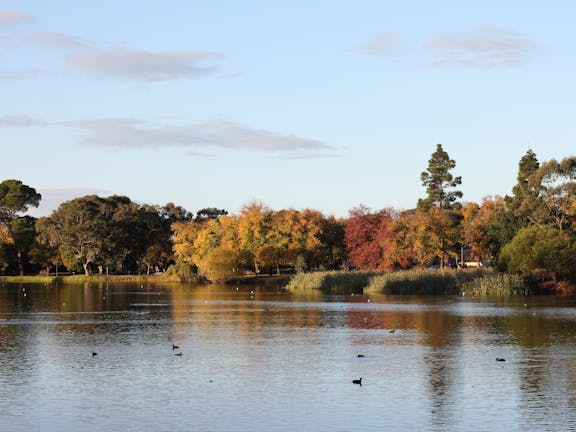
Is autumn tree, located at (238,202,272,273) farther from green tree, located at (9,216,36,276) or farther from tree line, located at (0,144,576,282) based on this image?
green tree, located at (9,216,36,276)

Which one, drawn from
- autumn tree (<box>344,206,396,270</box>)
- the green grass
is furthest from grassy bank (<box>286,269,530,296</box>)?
the green grass

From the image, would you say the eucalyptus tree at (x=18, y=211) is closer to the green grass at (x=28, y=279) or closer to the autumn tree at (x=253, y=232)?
the green grass at (x=28, y=279)

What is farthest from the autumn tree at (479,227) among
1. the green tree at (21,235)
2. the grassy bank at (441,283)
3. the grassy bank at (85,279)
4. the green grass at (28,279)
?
the green tree at (21,235)

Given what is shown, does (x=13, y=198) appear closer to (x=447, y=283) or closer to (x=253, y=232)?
(x=253, y=232)

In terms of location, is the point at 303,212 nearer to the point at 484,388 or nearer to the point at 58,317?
the point at 58,317

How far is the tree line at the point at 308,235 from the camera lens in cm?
9562

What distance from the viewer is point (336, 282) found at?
9356 cm

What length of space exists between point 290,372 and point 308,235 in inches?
3667

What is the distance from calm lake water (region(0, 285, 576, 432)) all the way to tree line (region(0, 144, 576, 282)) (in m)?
38.1

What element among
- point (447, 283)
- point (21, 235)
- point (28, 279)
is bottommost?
point (447, 283)

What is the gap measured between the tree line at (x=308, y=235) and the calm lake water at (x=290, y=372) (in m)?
38.1

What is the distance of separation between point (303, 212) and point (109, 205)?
3535 cm

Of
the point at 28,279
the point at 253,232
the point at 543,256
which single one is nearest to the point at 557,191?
the point at 543,256

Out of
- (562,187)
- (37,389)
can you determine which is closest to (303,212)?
(562,187)
